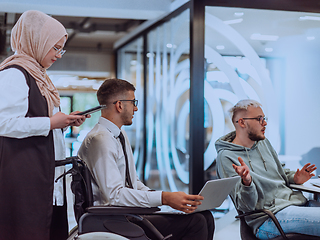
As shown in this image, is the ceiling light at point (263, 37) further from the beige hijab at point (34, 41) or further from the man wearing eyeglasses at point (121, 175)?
the beige hijab at point (34, 41)

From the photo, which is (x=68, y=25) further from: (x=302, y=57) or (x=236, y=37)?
(x=302, y=57)

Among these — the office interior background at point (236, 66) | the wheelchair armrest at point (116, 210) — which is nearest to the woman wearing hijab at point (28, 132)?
the wheelchair armrest at point (116, 210)

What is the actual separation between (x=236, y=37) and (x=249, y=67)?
33cm

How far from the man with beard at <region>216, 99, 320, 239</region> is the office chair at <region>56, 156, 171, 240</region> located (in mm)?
674

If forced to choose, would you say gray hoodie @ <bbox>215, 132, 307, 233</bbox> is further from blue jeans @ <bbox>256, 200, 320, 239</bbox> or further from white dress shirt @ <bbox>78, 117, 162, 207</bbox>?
white dress shirt @ <bbox>78, 117, 162, 207</bbox>

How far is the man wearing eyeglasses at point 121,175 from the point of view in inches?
67.1

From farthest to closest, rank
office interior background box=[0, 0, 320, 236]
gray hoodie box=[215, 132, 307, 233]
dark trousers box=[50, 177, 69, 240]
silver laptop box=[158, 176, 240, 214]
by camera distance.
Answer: office interior background box=[0, 0, 320, 236] < gray hoodie box=[215, 132, 307, 233] < dark trousers box=[50, 177, 69, 240] < silver laptop box=[158, 176, 240, 214]

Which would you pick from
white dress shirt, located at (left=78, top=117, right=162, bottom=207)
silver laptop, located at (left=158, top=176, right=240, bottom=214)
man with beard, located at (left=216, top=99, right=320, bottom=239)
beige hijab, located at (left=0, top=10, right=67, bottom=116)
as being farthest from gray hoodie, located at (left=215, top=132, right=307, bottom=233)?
beige hijab, located at (left=0, top=10, right=67, bottom=116)

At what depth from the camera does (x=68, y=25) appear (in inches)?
261

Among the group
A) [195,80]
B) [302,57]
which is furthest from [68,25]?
[302,57]

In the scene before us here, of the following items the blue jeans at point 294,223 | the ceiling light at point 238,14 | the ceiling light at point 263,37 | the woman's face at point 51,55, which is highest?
the ceiling light at point 238,14

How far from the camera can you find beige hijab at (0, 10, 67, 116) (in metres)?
1.69

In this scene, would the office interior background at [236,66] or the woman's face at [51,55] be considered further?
the office interior background at [236,66]

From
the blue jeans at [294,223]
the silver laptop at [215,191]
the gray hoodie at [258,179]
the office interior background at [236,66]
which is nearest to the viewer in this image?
the silver laptop at [215,191]
